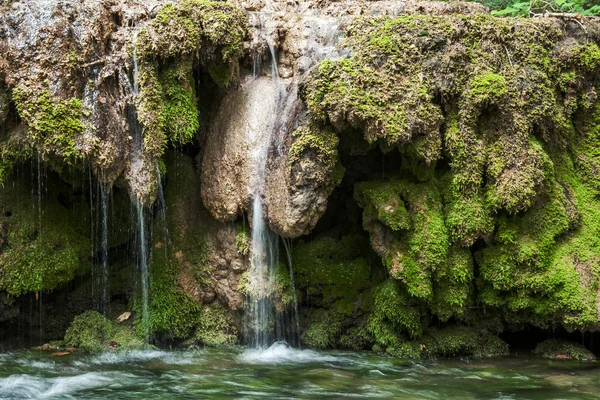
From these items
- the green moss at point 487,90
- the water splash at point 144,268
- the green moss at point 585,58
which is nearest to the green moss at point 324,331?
the water splash at point 144,268

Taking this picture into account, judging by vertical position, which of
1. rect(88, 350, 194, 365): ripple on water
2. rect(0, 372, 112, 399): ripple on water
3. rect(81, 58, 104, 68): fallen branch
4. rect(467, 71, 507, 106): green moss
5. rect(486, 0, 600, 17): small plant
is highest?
rect(486, 0, 600, 17): small plant

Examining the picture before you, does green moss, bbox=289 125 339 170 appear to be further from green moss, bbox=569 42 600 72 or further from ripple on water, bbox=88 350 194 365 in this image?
green moss, bbox=569 42 600 72

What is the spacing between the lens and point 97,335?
9.63 m

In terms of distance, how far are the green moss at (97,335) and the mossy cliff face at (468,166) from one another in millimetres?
3924

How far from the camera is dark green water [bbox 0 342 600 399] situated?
24.4 ft

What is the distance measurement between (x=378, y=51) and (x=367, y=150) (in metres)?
1.51

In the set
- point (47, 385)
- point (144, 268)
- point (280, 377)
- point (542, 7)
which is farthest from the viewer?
point (542, 7)

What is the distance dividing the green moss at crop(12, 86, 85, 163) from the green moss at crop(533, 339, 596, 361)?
7477 mm

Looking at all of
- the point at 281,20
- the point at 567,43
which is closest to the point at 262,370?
the point at 281,20

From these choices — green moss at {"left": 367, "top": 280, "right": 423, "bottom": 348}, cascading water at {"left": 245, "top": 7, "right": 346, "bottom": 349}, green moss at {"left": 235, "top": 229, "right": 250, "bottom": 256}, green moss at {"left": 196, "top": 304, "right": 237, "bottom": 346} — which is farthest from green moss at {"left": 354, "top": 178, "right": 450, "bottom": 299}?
green moss at {"left": 196, "top": 304, "right": 237, "bottom": 346}

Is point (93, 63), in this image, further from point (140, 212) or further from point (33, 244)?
point (33, 244)

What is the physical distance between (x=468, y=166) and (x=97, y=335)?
6232mm

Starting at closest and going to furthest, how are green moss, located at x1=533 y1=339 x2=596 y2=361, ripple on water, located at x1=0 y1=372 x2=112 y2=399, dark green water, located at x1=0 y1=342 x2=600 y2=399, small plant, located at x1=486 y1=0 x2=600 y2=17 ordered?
1. ripple on water, located at x1=0 y1=372 x2=112 y2=399
2. dark green water, located at x1=0 y1=342 x2=600 y2=399
3. green moss, located at x1=533 y1=339 x2=596 y2=361
4. small plant, located at x1=486 y1=0 x2=600 y2=17

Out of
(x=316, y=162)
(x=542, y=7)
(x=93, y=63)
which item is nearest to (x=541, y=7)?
(x=542, y=7)
